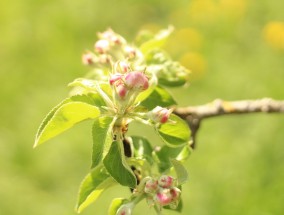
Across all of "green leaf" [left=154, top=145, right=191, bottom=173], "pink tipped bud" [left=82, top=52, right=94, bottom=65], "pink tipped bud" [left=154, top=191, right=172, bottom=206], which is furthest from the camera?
"pink tipped bud" [left=82, top=52, right=94, bottom=65]

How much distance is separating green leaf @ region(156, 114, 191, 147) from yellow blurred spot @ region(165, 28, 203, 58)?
10.4 feet

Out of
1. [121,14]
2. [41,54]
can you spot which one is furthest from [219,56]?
[41,54]

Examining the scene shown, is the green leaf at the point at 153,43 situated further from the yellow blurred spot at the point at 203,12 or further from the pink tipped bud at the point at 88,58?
the yellow blurred spot at the point at 203,12

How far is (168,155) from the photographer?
124 cm

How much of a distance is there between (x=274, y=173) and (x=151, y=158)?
88.2 inches

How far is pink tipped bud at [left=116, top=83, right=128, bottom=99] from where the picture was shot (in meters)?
1.02

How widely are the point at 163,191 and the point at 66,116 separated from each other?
8.0 inches

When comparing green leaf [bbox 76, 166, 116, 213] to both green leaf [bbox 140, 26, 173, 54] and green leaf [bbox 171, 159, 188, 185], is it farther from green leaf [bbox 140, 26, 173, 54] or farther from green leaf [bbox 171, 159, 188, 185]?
green leaf [bbox 140, 26, 173, 54]

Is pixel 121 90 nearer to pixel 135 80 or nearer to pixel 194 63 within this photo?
pixel 135 80

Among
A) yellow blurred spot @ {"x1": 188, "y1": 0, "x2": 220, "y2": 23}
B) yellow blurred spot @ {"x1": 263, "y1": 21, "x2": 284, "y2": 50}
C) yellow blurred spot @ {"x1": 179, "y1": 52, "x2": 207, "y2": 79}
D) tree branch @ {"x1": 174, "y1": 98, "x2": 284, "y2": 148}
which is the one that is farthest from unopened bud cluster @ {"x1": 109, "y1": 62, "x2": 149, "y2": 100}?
yellow blurred spot @ {"x1": 188, "y1": 0, "x2": 220, "y2": 23}

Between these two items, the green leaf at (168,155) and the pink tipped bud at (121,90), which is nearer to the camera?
the pink tipped bud at (121,90)

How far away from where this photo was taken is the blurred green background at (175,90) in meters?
3.36

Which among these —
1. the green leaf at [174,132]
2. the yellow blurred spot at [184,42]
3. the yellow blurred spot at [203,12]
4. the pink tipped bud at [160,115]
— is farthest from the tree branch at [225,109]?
the yellow blurred spot at [203,12]

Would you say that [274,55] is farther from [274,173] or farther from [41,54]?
[41,54]
